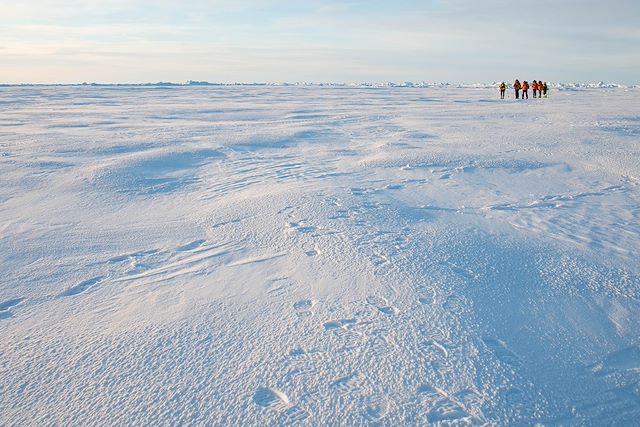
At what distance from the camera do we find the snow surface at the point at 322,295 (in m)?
1.97

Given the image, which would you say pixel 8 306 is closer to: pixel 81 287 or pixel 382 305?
pixel 81 287

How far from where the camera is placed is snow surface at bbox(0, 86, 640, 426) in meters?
1.97

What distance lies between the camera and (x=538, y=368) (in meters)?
2.16

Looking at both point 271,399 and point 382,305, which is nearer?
point 271,399

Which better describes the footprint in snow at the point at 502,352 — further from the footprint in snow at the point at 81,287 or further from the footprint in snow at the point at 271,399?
the footprint in snow at the point at 81,287

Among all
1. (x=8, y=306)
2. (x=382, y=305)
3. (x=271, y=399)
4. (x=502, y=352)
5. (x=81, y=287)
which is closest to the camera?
(x=271, y=399)

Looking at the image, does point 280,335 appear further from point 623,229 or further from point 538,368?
point 623,229

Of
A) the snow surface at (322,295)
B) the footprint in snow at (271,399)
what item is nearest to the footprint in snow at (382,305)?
the snow surface at (322,295)

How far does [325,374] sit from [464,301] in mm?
1106

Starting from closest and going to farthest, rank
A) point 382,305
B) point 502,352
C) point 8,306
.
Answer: point 502,352 → point 382,305 → point 8,306

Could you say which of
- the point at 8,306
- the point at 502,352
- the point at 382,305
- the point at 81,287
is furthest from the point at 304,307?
the point at 8,306

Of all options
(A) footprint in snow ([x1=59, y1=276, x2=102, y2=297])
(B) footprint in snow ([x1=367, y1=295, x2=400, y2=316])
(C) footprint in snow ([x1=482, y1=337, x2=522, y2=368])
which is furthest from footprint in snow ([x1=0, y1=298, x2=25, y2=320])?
(C) footprint in snow ([x1=482, y1=337, x2=522, y2=368])

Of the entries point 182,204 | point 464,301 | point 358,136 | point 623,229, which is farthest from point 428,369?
point 358,136

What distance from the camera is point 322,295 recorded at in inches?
112
